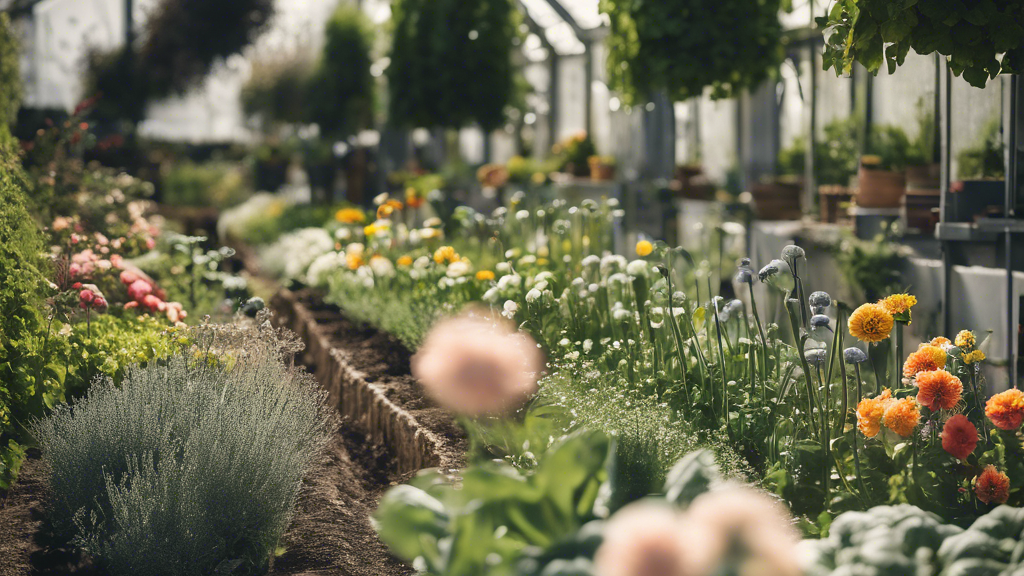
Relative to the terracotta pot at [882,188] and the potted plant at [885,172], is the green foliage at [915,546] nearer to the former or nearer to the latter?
the potted plant at [885,172]

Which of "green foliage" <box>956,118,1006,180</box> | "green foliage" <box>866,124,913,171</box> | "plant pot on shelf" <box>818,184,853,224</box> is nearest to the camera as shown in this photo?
"green foliage" <box>956,118,1006,180</box>

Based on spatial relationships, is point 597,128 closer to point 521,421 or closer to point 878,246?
point 878,246

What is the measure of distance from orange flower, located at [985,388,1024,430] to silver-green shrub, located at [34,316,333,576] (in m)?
1.53

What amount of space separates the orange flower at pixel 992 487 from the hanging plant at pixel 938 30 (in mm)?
1044

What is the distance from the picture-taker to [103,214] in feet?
18.3

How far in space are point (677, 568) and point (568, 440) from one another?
16.5 inches

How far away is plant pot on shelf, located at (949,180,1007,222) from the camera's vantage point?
390 cm

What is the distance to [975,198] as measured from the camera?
3936 mm

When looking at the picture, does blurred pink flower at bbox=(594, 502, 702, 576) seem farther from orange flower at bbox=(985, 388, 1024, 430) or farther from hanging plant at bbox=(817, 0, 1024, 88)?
hanging plant at bbox=(817, 0, 1024, 88)

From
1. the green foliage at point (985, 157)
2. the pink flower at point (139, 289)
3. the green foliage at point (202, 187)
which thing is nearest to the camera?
the pink flower at point (139, 289)

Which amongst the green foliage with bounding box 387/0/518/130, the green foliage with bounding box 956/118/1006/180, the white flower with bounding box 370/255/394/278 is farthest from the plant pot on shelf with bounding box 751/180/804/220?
the white flower with bounding box 370/255/394/278

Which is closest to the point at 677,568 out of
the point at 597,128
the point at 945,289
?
the point at 945,289

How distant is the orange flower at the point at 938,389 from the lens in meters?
1.93

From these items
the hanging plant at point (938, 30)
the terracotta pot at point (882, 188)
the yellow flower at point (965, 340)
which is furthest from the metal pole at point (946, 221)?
the yellow flower at point (965, 340)
